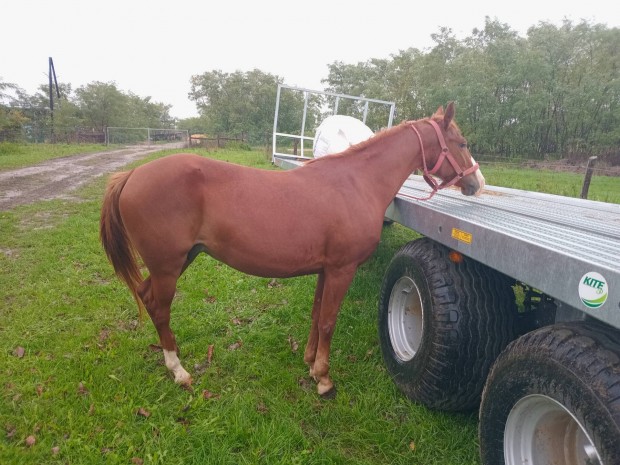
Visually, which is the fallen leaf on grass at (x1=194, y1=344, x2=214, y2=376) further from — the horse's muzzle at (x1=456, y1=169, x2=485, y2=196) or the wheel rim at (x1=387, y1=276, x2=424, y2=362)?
the horse's muzzle at (x1=456, y1=169, x2=485, y2=196)

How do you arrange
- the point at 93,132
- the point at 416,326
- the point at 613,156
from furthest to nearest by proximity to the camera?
the point at 93,132
the point at 613,156
the point at 416,326

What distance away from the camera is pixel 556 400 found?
1.29 metres

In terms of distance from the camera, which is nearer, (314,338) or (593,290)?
(593,290)

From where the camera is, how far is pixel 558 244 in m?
1.48

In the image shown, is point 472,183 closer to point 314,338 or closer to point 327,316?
point 327,316

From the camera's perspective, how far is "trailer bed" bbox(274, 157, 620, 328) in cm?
121

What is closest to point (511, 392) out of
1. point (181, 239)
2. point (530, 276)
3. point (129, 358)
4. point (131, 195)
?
point (530, 276)

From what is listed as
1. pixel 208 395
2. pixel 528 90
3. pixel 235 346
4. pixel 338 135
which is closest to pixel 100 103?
pixel 528 90

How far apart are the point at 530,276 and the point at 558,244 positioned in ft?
0.59

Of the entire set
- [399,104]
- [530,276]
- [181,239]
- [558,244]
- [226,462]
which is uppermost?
[399,104]

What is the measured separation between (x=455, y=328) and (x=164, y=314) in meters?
1.95

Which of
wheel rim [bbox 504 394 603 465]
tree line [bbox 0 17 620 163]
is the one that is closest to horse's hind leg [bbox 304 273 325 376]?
wheel rim [bbox 504 394 603 465]

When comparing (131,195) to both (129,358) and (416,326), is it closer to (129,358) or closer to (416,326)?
(129,358)

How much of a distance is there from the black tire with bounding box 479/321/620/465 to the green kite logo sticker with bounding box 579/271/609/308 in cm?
20
